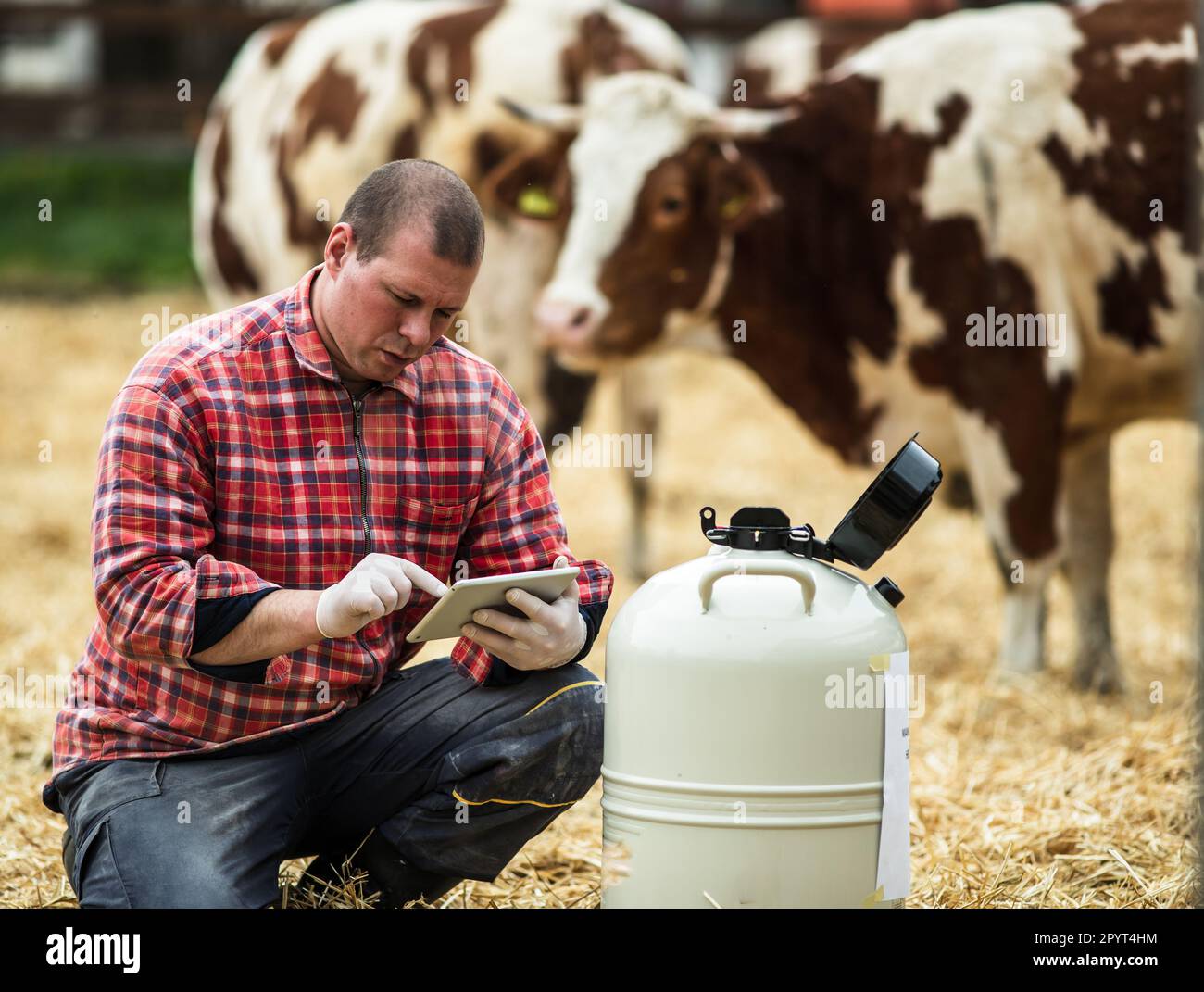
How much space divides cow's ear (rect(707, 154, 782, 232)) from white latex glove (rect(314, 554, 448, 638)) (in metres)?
3.14

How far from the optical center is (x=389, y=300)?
2.57 metres

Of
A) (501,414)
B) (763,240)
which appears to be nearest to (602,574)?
(501,414)

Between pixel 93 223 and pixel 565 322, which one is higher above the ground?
pixel 93 223

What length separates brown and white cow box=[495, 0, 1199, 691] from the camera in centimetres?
500

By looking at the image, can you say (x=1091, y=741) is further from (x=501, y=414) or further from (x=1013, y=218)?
(x=501, y=414)

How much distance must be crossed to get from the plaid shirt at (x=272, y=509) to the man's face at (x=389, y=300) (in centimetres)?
7

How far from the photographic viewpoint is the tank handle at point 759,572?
8.05 ft

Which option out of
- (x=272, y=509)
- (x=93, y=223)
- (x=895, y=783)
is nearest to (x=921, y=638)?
(x=895, y=783)

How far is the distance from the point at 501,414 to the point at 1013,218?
2651 millimetres

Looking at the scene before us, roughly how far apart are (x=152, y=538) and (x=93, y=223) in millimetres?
11204

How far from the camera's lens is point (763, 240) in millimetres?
5480

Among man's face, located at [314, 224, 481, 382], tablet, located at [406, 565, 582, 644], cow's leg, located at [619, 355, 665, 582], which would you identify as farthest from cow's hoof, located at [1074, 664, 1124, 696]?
man's face, located at [314, 224, 481, 382]

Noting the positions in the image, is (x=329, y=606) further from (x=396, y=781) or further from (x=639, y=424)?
(x=639, y=424)

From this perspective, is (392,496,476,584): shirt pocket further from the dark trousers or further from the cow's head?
the cow's head
